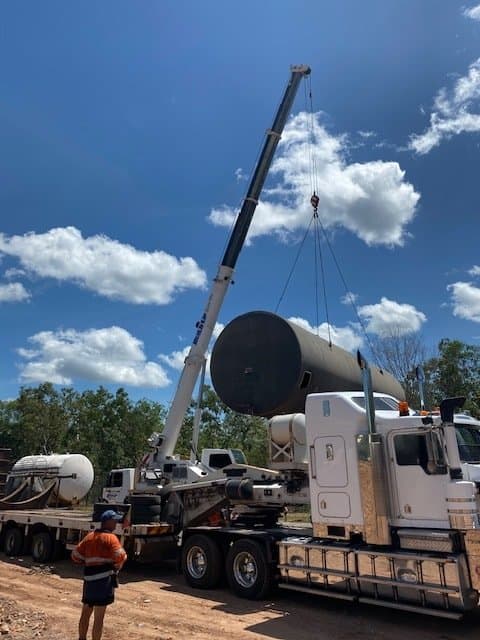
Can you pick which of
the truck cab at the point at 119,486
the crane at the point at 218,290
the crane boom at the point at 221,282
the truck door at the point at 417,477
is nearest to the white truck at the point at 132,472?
the truck cab at the point at 119,486

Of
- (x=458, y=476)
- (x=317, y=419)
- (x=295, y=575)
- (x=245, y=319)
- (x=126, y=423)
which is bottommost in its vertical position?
(x=295, y=575)

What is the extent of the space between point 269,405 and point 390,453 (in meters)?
3.44

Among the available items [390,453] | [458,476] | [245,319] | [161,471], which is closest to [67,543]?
[161,471]

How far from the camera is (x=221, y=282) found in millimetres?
14219

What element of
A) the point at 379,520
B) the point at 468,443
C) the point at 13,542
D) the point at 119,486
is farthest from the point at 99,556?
the point at 13,542

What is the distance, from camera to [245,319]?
1191 centimetres

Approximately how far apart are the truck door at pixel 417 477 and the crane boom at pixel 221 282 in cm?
680

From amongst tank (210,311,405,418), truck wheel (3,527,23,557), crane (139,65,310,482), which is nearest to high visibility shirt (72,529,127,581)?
tank (210,311,405,418)

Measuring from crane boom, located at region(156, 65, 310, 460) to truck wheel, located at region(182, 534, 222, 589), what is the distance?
3.35 meters

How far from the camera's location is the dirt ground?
282 inches

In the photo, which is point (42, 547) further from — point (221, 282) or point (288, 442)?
point (221, 282)

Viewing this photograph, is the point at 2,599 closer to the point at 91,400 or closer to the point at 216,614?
the point at 216,614

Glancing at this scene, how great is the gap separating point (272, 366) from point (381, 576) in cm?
461

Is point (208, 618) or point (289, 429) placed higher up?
point (289, 429)
